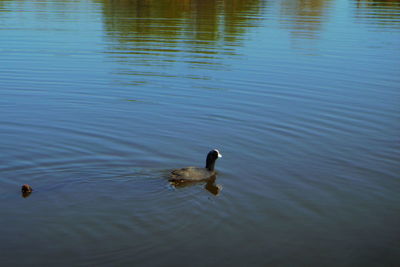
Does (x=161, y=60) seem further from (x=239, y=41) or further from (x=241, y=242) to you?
(x=241, y=242)

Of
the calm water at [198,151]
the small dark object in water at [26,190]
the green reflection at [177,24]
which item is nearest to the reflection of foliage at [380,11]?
the green reflection at [177,24]

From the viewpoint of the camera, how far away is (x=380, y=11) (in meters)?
55.3

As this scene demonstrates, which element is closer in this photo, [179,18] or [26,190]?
[26,190]

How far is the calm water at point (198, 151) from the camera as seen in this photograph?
9.77 metres

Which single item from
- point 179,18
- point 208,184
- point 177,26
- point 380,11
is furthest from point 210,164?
point 380,11

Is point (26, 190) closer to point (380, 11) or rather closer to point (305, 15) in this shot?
point (305, 15)

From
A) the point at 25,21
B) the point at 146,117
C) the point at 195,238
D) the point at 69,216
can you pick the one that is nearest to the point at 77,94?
the point at 146,117

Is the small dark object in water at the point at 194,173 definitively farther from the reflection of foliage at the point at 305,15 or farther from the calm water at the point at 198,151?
the reflection of foliage at the point at 305,15

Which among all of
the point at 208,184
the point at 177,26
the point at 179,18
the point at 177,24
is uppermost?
the point at 179,18

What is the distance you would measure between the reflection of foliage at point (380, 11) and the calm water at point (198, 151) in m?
14.1

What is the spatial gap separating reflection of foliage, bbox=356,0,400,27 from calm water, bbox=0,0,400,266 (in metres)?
14.1

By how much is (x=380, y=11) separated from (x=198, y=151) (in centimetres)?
4587

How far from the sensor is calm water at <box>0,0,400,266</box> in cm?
977

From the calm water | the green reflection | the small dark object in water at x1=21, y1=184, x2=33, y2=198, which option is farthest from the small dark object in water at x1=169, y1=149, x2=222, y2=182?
the green reflection
